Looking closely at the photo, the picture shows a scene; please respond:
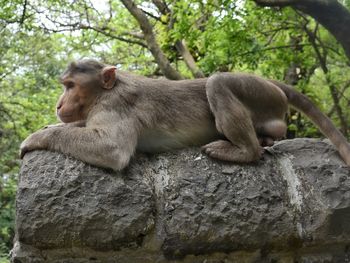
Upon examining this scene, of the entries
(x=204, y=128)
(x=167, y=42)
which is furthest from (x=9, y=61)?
(x=204, y=128)

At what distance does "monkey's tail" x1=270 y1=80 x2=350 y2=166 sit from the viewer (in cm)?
337

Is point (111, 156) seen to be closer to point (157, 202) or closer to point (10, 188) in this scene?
point (157, 202)

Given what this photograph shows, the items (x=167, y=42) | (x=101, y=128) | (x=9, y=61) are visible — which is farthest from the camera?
(x=9, y=61)

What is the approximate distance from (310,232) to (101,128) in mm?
1366

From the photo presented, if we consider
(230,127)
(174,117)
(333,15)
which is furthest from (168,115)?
(333,15)

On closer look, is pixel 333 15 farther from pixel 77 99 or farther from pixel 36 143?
pixel 36 143

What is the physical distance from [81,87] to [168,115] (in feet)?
1.97

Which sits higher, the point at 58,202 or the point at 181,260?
the point at 58,202

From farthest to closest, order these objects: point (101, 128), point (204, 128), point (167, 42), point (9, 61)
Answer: point (9, 61) < point (167, 42) < point (204, 128) < point (101, 128)

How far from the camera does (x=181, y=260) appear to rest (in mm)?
2879


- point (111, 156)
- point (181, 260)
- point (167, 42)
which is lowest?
point (181, 260)

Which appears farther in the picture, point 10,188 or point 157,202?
point 10,188

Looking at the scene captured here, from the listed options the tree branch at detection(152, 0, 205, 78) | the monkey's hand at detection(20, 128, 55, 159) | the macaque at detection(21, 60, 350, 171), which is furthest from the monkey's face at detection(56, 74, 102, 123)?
the tree branch at detection(152, 0, 205, 78)

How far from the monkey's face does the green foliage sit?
4.95 metres
